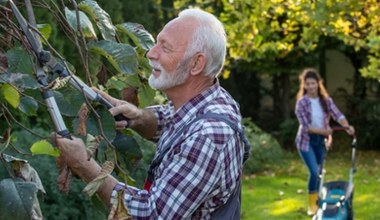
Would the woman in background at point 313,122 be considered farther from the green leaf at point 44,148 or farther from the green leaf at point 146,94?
the green leaf at point 44,148

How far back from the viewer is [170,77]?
252 cm

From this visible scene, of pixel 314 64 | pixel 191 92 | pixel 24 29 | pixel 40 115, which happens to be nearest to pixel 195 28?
pixel 191 92

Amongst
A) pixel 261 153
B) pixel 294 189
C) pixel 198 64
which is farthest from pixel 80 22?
pixel 261 153

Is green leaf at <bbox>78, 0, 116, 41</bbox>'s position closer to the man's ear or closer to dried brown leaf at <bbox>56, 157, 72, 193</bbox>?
the man's ear

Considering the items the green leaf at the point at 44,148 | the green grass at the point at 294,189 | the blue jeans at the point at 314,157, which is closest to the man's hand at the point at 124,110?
the green leaf at the point at 44,148

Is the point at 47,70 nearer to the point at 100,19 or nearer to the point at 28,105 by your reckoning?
the point at 28,105

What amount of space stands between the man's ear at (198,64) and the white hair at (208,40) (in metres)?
0.01

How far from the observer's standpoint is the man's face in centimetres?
249

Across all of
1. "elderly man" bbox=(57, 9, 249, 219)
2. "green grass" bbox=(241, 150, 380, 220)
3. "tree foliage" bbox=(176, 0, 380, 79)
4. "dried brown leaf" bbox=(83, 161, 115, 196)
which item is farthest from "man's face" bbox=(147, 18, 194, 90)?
"green grass" bbox=(241, 150, 380, 220)

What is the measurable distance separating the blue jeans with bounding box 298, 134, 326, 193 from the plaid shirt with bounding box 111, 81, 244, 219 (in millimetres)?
6535

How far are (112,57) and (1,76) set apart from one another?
36 centimetres

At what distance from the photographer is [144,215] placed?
237 centimetres

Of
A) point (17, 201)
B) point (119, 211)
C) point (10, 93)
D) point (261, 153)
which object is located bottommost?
point (261, 153)

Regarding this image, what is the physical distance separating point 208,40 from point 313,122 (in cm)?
671
